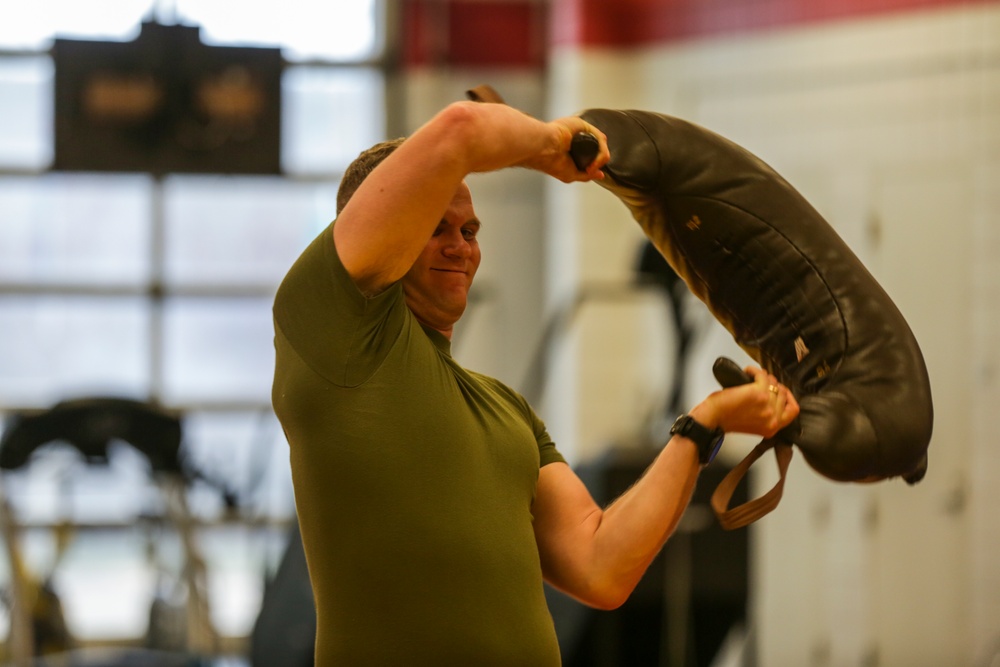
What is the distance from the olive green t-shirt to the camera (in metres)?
1.33

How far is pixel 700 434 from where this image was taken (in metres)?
1.47

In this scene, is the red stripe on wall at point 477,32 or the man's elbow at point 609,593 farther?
the red stripe on wall at point 477,32

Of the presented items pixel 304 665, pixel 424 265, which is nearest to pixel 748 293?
pixel 424 265

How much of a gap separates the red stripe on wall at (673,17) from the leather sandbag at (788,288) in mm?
4366

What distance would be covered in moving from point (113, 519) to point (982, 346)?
4.44 metres

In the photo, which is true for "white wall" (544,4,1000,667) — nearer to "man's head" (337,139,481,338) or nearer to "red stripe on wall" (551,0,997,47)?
"red stripe on wall" (551,0,997,47)

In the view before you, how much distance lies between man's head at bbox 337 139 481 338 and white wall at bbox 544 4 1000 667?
4381 millimetres

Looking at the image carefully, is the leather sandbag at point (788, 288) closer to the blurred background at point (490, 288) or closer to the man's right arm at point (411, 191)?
the man's right arm at point (411, 191)

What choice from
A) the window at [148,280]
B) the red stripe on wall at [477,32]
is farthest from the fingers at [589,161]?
the red stripe on wall at [477,32]

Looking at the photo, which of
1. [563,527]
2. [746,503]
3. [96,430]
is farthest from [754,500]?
[96,430]

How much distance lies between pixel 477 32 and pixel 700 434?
585 centimetres

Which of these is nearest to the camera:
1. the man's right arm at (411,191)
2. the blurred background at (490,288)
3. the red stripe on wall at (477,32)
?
the man's right arm at (411,191)

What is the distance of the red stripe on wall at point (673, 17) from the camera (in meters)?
5.89

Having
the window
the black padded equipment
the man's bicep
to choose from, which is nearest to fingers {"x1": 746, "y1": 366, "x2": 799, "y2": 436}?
the man's bicep
